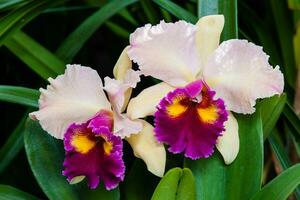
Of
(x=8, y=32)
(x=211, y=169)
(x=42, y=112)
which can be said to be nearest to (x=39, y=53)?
(x=8, y=32)

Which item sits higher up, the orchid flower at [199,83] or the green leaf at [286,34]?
the orchid flower at [199,83]

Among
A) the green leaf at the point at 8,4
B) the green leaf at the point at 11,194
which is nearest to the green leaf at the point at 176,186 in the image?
the green leaf at the point at 11,194

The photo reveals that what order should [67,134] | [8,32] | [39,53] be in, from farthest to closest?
[39,53]
[8,32]
[67,134]

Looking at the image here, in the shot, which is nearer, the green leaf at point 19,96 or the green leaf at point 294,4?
the green leaf at point 19,96

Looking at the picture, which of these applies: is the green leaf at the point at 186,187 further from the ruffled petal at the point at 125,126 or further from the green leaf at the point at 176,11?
the green leaf at the point at 176,11

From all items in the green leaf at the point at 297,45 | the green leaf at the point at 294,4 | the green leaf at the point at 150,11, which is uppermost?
the green leaf at the point at 294,4

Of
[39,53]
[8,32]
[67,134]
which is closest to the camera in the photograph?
[67,134]

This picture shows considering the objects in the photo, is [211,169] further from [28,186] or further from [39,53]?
[28,186]
